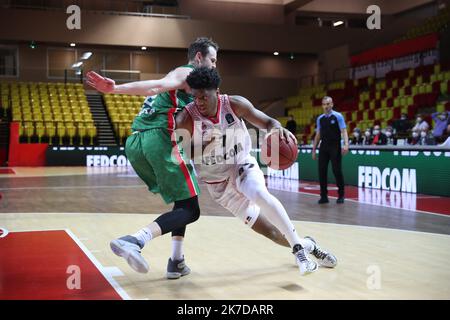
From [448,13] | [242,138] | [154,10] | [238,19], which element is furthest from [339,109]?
[242,138]

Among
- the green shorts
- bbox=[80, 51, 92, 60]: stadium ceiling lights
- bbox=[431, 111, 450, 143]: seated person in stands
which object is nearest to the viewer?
the green shorts

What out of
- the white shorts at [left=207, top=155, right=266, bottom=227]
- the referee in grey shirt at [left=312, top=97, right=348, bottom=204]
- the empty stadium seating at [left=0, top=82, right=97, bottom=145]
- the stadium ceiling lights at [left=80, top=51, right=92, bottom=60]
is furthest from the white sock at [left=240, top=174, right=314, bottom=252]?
the stadium ceiling lights at [left=80, top=51, right=92, bottom=60]

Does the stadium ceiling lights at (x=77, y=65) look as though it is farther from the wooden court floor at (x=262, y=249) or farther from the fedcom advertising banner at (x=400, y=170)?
the wooden court floor at (x=262, y=249)

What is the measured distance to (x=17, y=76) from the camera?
84.2ft

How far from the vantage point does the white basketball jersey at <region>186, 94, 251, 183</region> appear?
4.02 meters

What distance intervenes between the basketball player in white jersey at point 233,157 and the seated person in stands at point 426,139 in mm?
8719

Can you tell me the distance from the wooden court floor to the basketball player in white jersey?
1.01ft

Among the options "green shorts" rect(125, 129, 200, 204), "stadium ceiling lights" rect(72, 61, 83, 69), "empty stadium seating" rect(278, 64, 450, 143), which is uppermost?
"stadium ceiling lights" rect(72, 61, 83, 69)

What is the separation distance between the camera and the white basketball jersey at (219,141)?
4016mm

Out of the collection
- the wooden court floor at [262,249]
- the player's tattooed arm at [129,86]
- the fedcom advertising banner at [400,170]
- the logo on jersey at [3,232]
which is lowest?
the wooden court floor at [262,249]

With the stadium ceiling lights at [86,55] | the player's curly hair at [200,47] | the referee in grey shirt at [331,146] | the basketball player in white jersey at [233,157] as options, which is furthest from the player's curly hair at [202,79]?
the stadium ceiling lights at [86,55]

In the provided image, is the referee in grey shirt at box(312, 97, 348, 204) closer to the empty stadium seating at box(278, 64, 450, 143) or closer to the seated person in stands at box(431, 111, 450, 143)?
the seated person in stands at box(431, 111, 450, 143)

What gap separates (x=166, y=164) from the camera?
3824 mm

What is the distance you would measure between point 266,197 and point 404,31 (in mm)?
24292
